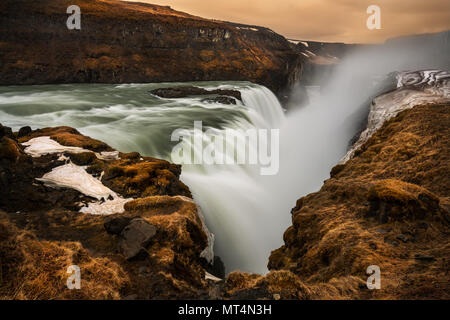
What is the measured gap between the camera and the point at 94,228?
6.93 meters

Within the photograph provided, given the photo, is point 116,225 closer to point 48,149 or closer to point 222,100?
point 48,149

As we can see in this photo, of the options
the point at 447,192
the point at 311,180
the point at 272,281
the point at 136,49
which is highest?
the point at 136,49

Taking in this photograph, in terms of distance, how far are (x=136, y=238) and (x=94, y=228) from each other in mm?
1411

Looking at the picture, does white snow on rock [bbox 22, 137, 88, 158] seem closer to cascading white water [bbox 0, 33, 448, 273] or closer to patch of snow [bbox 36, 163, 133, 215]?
patch of snow [bbox 36, 163, 133, 215]

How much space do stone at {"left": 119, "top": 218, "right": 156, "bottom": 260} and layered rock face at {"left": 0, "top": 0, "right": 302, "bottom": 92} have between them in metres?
46.6

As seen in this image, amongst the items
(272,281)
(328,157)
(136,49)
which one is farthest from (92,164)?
(136,49)

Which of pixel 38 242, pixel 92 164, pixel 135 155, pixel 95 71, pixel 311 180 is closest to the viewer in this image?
pixel 38 242

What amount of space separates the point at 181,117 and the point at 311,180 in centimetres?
1339

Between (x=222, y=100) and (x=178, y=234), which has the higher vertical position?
(x=222, y=100)

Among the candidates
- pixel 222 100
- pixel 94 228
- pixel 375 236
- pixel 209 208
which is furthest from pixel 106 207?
pixel 222 100

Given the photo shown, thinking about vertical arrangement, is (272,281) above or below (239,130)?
below

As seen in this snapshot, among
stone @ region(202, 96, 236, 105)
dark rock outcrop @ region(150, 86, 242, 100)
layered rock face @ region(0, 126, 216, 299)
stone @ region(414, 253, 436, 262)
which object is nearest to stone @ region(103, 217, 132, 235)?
layered rock face @ region(0, 126, 216, 299)

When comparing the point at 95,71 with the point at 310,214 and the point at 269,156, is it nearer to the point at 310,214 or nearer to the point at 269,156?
the point at 269,156

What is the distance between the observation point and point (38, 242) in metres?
5.62
